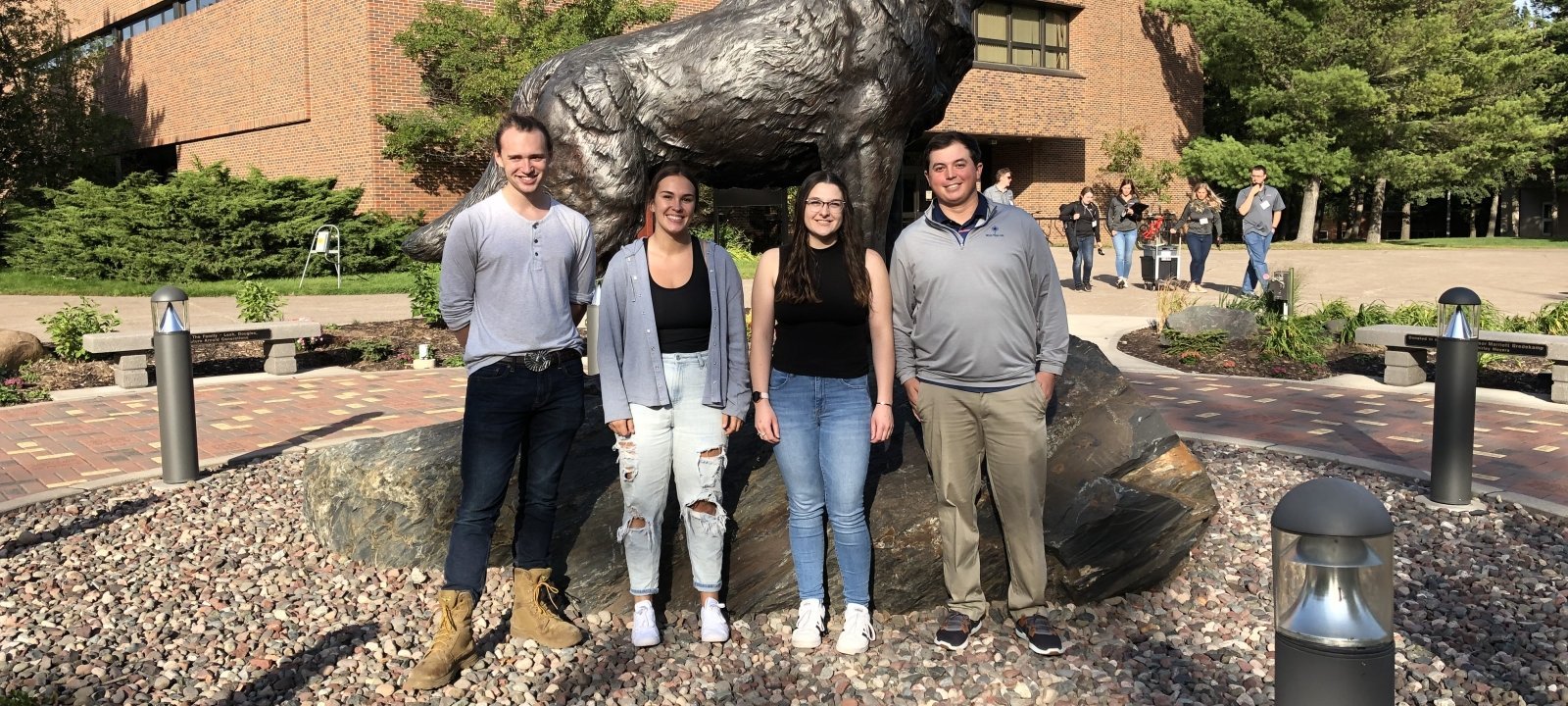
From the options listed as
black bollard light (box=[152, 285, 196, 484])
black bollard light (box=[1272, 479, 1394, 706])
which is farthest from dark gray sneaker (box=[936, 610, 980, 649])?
black bollard light (box=[152, 285, 196, 484])

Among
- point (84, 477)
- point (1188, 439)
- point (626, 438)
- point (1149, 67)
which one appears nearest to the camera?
point (626, 438)

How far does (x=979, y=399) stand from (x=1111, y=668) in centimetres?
90

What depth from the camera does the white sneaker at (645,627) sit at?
355 centimetres

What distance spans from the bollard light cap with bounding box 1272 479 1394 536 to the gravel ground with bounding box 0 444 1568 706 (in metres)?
1.53

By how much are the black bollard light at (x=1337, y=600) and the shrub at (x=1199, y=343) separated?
8257 mm

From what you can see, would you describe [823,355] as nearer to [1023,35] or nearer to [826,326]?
[826,326]

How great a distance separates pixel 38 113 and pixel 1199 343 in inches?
898

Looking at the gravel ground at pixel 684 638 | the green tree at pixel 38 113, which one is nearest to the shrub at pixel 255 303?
the gravel ground at pixel 684 638

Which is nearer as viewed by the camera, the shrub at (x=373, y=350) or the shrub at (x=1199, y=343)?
the shrub at (x=1199, y=343)

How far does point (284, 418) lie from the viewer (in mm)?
7438

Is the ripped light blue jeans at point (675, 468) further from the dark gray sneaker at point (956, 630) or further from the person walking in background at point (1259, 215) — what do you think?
the person walking in background at point (1259, 215)

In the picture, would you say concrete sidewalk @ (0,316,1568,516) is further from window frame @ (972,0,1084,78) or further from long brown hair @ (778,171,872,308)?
window frame @ (972,0,1084,78)

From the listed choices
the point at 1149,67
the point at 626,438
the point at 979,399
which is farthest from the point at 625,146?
the point at 1149,67

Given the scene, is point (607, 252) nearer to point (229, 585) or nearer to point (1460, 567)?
point (229, 585)
